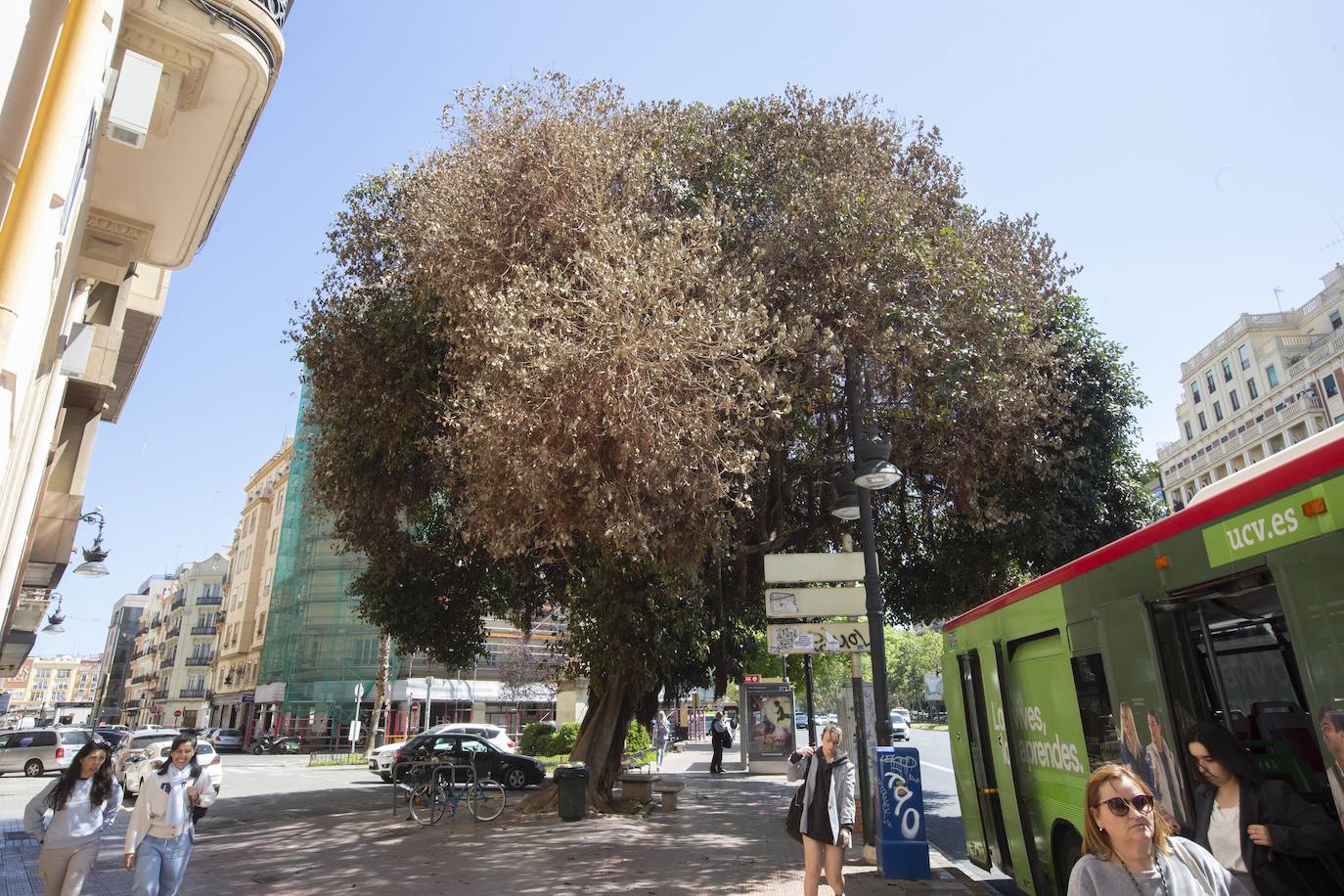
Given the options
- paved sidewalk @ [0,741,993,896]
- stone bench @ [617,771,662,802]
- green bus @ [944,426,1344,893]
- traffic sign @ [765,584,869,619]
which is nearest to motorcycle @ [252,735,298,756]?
paved sidewalk @ [0,741,993,896]

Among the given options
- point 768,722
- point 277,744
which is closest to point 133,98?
point 768,722

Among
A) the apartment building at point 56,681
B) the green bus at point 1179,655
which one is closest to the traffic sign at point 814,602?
the green bus at point 1179,655

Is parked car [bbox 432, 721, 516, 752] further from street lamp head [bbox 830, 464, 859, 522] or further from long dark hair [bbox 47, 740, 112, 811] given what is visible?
long dark hair [bbox 47, 740, 112, 811]

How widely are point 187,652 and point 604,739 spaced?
7170cm

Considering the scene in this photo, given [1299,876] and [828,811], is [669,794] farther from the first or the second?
[1299,876]

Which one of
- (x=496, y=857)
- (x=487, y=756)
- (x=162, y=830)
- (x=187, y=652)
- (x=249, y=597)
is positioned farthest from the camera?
(x=187, y=652)

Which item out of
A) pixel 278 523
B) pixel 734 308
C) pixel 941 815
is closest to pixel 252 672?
pixel 278 523

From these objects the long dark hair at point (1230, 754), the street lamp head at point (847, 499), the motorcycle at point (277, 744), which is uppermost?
the street lamp head at point (847, 499)

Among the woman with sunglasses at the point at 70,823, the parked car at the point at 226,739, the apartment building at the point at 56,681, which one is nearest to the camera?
the woman with sunglasses at the point at 70,823

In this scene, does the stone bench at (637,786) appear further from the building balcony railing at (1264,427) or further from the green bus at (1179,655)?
the building balcony railing at (1264,427)

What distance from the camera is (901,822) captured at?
882 cm

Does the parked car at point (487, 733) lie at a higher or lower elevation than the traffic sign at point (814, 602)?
lower

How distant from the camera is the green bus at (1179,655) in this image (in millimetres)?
3855

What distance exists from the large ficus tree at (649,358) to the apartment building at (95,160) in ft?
12.2
